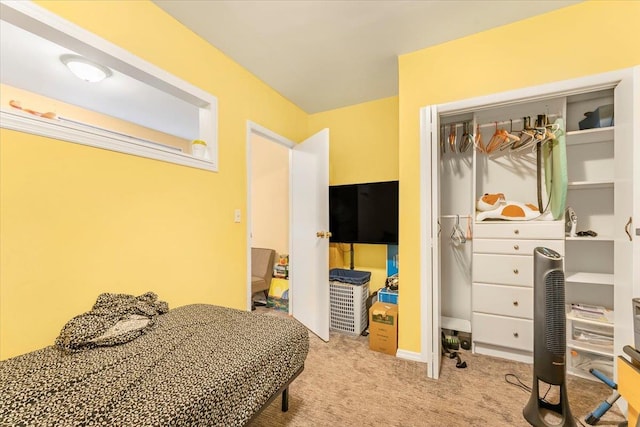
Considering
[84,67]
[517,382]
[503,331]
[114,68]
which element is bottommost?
[517,382]

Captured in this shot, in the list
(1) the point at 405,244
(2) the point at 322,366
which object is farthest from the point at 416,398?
(1) the point at 405,244

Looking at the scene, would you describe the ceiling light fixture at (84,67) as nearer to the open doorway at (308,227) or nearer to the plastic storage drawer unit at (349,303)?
the open doorway at (308,227)

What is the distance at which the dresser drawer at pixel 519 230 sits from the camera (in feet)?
6.67

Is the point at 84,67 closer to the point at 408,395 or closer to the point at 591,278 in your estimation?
the point at 408,395

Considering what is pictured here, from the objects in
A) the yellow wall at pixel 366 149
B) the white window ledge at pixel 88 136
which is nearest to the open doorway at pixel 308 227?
the yellow wall at pixel 366 149

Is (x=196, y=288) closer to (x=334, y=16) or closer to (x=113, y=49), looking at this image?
(x=113, y=49)

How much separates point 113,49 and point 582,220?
3.63m

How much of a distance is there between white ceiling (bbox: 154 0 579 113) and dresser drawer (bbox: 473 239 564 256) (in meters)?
1.71

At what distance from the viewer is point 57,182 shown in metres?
1.35

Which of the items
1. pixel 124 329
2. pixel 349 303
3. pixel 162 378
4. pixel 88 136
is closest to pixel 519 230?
pixel 349 303

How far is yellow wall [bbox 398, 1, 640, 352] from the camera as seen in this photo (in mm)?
1730

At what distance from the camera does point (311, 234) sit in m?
2.80

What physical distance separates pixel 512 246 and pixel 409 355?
1.28m

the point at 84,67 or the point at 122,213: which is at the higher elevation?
the point at 84,67
